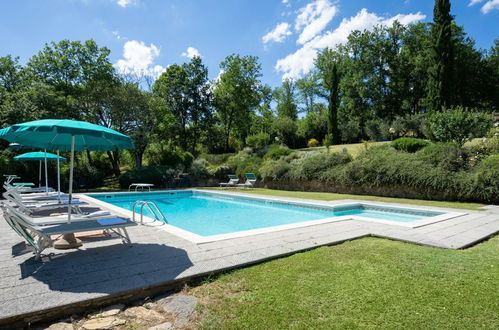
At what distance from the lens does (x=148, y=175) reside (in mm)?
→ 20078

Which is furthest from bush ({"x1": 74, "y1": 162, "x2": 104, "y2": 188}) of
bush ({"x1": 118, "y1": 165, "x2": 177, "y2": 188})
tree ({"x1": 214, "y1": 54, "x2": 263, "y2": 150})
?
tree ({"x1": 214, "y1": 54, "x2": 263, "y2": 150})

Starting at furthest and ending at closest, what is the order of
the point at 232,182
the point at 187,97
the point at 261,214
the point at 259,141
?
the point at 259,141 < the point at 187,97 < the point at 232,182 < the point at 261,214

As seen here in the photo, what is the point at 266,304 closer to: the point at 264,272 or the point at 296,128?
the point at 264,272

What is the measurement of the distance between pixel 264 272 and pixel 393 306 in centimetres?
147

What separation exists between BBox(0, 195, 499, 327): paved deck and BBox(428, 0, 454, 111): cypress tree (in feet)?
60.9

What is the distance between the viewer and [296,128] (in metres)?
34.8

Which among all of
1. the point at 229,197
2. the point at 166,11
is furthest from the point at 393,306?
the point at 166,11

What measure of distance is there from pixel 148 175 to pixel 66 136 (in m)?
14.3

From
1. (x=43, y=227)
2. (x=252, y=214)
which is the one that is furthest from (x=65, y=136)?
(x=252, y=214)

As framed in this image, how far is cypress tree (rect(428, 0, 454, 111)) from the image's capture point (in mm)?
21391

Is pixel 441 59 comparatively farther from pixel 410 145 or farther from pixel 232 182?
pixel 232 182

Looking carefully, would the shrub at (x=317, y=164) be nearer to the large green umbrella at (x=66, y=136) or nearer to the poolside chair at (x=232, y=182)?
the poolside chair at (x=232, y=182)

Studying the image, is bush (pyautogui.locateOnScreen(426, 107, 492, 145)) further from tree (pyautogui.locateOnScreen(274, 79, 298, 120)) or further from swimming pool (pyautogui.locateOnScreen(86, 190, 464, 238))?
tree (pyautogui.locateOnScreen(274, 79, 298, 120))

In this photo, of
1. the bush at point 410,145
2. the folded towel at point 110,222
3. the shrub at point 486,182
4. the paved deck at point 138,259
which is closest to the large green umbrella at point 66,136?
the folded towel at point 110,222
